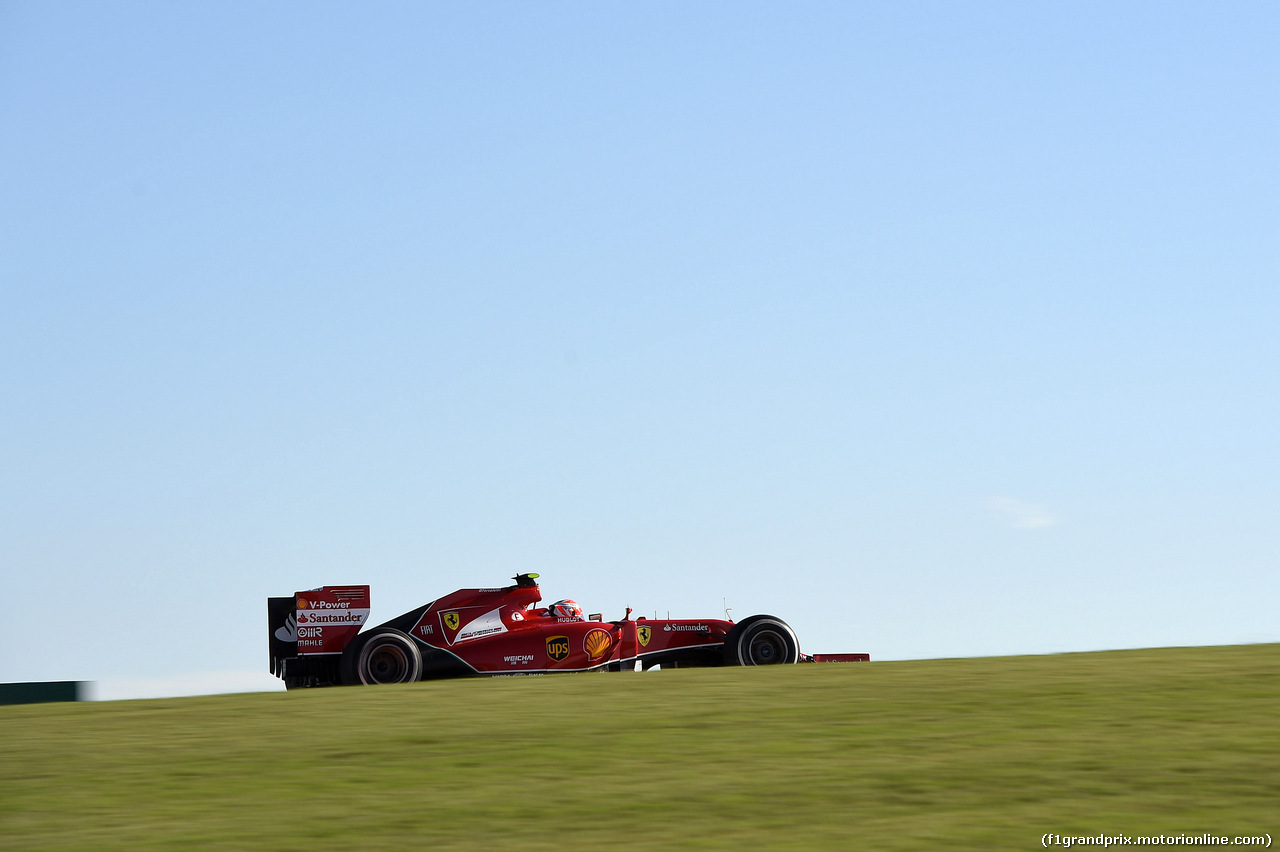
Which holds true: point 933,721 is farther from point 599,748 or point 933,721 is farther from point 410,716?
point 410,716

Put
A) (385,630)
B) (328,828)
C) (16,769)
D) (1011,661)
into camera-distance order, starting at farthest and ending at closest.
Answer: (385,630) < (1011,661) < (16,769) < (328,828)

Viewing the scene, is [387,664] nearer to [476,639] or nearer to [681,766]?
[476,639]

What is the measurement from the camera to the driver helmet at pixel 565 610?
747 inches

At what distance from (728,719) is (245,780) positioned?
3504 mm

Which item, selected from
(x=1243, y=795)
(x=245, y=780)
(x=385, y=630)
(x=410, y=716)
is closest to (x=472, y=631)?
(x=385, y=630)

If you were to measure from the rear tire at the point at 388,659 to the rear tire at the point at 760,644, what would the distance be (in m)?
Answer: 4.05

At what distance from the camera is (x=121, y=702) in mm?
13523

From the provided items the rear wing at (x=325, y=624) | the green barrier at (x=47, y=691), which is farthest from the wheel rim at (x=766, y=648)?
the green barrier at (x=47, y=691)

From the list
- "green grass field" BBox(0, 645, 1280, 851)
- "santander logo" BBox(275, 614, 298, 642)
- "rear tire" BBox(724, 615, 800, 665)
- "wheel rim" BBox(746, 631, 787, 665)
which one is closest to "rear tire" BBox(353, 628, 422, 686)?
"santander logo" BBox(275, 614, 298, 642)

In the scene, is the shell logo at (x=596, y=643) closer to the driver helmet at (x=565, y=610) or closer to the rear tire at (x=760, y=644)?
the driver helmet at (x=565, y=610)

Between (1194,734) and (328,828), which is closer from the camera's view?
(328,828)

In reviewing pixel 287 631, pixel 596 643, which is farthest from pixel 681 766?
pixel 287 631

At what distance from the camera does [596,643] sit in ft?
61.5

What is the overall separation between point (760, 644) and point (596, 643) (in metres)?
2.19
